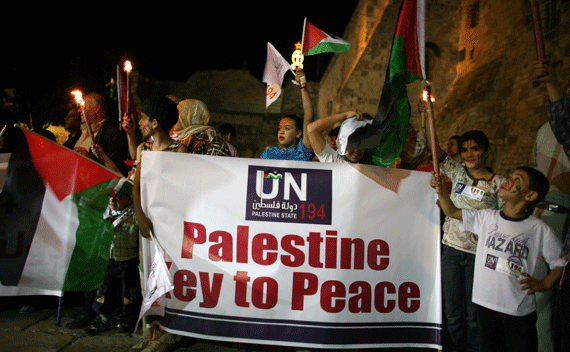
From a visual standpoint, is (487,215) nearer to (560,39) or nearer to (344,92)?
(560,39)

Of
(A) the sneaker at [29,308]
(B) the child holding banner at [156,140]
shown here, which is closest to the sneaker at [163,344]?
(B) the child holding banner at [156,140]

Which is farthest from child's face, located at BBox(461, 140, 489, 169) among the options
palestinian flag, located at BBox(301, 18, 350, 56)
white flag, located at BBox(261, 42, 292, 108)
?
A: white flag, located at BBox(261, 42, 292, 108)

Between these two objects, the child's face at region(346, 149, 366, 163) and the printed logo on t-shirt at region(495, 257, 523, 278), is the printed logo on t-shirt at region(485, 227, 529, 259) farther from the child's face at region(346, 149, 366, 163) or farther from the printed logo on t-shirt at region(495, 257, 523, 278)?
the child's face at region(346, 149, 366, 163)

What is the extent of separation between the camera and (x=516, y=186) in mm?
2236

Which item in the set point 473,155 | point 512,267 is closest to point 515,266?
point 512,267

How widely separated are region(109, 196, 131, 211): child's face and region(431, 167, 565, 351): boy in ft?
8.94

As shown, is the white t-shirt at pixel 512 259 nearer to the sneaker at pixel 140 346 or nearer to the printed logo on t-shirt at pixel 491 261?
the printed logo on t-shirt at pixel 491 261

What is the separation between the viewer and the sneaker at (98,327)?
305cm

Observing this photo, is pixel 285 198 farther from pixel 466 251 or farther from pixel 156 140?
pixel 466 251

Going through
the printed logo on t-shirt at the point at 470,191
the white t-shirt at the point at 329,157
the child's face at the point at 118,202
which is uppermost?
the white t-shirt at the point at 329,157

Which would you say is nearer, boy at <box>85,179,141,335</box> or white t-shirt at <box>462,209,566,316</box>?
white t-shirt at <box>462,209,566,316</box>

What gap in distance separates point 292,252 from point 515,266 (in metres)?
1.42

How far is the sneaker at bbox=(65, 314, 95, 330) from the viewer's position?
3.14 metres

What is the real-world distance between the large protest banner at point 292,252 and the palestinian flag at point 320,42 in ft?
3.09
